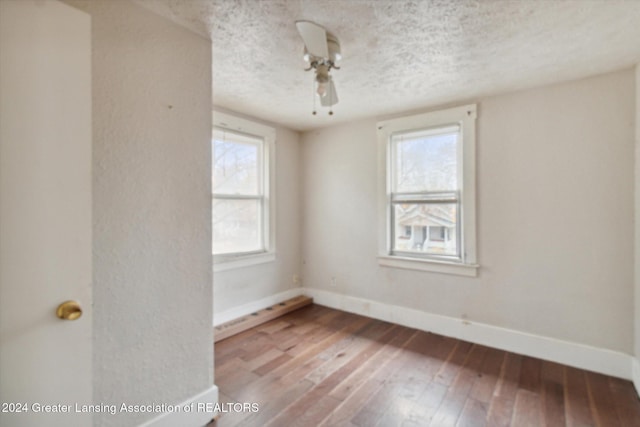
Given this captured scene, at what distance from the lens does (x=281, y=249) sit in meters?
3.81

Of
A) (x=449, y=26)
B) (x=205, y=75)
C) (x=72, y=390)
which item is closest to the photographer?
(x=72, y=390)

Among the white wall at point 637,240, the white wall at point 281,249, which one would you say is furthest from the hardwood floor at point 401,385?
the white wall at point 281,249

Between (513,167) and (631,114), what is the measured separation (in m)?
0.79

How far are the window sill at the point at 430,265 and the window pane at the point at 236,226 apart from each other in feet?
4.95

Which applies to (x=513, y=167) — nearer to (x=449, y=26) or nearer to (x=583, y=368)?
(x=449, y=26)

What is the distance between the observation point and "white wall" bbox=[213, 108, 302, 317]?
3.27 meters

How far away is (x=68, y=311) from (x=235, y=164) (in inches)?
92.7

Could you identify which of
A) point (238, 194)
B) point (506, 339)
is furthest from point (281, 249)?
point (506, 339)

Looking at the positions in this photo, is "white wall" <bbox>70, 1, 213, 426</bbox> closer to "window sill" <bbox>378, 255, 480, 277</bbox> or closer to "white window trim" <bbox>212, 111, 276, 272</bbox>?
"white window trim" <bbox>212, 111, 276, 272</bbox>

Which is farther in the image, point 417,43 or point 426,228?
point 426,228

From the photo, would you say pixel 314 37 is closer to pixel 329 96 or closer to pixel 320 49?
pixel 320 49

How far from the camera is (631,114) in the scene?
218cm

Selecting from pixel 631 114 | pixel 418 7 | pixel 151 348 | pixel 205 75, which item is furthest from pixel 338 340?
pixel 631 114

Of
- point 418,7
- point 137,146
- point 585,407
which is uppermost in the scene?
point 418,7
